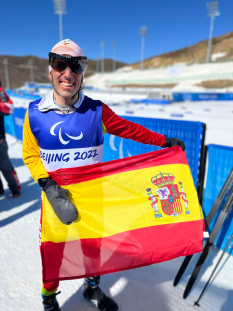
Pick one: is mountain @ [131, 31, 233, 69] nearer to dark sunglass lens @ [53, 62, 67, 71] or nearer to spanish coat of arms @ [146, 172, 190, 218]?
spanish coat of arms @ [146, 172, 190, 218]

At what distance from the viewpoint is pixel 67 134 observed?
1.76 meters

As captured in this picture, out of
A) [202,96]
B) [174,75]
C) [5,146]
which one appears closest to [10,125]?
[5,146]

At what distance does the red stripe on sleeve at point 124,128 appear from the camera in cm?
194

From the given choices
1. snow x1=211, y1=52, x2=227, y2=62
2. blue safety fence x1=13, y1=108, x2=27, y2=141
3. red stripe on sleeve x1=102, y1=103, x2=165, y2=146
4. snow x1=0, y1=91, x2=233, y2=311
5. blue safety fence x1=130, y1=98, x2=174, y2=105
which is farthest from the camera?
snow x1=211, y1=52, x2=227, y2=62

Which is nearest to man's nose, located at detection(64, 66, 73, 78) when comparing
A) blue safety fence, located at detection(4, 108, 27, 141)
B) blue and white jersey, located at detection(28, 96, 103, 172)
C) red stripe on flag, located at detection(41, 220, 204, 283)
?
blue and white jersey, located at detection(28, 96, 103, 172)

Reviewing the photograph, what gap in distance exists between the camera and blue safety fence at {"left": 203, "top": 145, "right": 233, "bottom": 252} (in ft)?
9.65

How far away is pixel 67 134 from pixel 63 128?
0.19 ft

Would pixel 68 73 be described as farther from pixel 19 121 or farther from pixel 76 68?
pixel 19 121

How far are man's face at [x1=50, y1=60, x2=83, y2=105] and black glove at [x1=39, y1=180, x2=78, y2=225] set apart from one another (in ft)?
2.39

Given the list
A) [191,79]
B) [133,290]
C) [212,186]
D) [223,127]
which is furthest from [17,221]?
[191,79]

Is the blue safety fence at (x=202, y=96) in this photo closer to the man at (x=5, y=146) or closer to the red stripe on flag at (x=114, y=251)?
the man at (x=5, y=146)

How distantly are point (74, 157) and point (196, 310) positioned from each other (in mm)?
1987

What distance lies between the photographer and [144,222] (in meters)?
2.01

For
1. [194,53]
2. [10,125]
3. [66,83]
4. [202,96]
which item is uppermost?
[194,53]
